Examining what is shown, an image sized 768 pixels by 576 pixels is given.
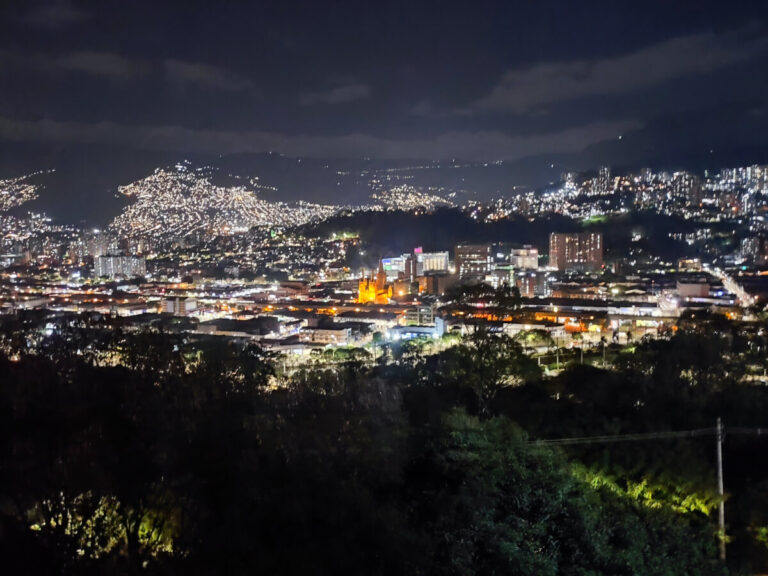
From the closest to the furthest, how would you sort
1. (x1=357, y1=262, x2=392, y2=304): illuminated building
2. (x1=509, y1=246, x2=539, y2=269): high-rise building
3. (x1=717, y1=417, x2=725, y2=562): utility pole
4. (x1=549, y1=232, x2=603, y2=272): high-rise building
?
(x1=717, y1=417, x2=725, y2=562): utility pole
(x1=357, y1=262, x2=392, y2=304): illuminated building
(x1=509, y1=246, x2=539, y2=269): high-rise building
(x1=549, y1=232, x2=603, y2=272): high-rise building

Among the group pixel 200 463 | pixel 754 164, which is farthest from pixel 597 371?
pixel 754 164

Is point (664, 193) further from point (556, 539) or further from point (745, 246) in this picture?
point (556, 539)

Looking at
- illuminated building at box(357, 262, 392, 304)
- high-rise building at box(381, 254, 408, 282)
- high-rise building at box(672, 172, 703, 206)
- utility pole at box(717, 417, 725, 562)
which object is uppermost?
high-rise building at box(672, 172, 703, 206)

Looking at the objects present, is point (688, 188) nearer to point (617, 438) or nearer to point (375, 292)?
point (375, 292)

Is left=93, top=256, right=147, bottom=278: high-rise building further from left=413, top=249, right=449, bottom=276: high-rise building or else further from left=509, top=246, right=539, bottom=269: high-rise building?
left=509, top=246, right=539, bottom=269: high-rise building

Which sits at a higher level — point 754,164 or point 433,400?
point 754,164

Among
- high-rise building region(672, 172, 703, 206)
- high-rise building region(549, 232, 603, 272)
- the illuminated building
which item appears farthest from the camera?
high-rise building region(672, 172, 703, 206)

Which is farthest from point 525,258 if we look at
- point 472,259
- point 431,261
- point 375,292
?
point 375,292

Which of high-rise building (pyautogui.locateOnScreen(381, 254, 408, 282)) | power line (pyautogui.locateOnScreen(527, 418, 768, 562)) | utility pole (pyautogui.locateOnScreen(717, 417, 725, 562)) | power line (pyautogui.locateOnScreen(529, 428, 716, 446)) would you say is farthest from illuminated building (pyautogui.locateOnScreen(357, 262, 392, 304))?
utility pole (pyautogui.locateOnScreen(717, 417, 725, 562))
